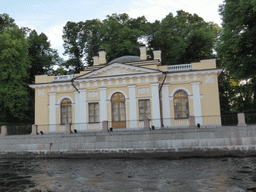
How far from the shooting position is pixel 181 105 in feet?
58.0

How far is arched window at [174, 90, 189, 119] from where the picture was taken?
57.4 ft

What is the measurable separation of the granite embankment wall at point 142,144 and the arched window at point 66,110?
4.49 m

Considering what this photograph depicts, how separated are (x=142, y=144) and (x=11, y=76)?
60.3ft

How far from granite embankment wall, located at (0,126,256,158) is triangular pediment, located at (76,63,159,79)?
5.43 metres

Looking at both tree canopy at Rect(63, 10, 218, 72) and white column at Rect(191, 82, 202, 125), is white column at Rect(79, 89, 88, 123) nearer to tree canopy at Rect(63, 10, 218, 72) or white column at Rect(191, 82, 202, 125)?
white column at Rect(191, 82, 202, 125)

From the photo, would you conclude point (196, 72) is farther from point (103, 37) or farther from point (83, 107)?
point (103, 37)

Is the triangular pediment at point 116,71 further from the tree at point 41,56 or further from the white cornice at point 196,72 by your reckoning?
the tree at point 41,56

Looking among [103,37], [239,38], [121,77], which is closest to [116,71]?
[121,77]

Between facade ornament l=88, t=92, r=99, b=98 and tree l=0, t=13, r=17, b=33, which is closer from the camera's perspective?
facade ornament l=88, t=92, r=99, b=98

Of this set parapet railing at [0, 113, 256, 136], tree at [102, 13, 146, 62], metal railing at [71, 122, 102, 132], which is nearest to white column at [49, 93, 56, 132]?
parapet railing at [0, 113, 256, 136]

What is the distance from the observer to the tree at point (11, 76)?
24141 mm

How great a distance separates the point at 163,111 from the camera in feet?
58.2

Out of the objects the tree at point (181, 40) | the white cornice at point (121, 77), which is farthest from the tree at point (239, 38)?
the tree at point (181, 40)

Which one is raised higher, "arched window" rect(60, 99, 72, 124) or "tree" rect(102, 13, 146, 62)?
"tree" rect(102, 13, 146, 62)
